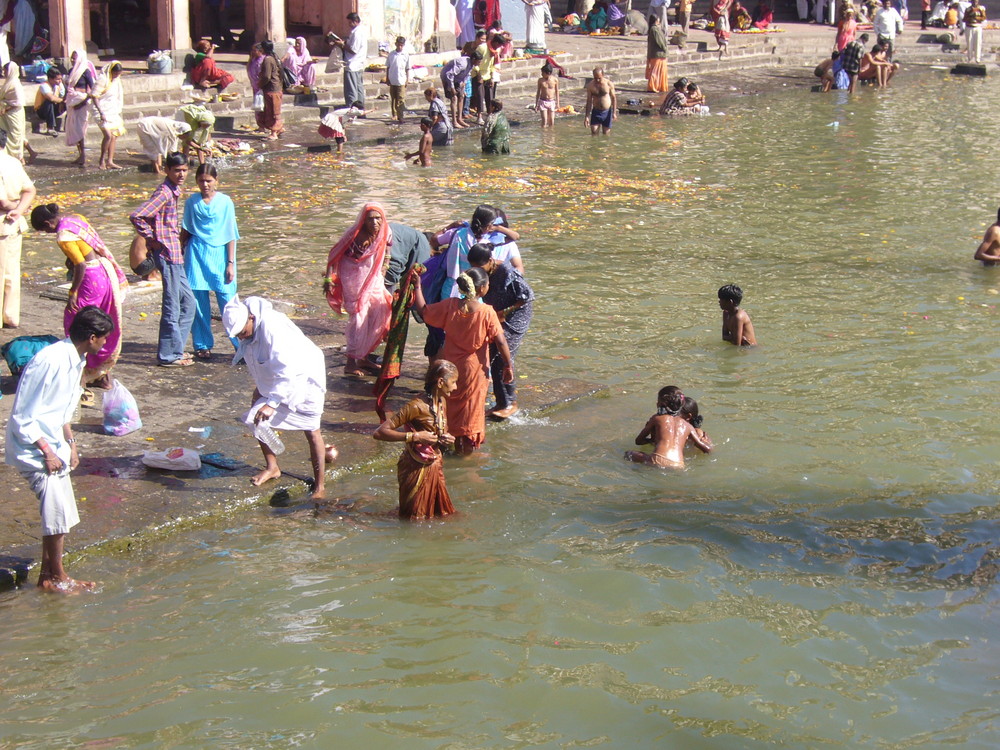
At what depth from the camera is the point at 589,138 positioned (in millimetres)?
22734

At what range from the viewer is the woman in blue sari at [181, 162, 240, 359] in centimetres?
941

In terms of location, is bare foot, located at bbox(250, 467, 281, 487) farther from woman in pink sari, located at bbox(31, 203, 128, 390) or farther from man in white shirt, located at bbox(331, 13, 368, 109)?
man in white shirt, located at bbox(331, 13, 368, 109)

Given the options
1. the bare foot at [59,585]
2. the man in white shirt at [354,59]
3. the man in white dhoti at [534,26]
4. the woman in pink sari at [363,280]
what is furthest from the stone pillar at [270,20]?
the bare foot at [59,585]

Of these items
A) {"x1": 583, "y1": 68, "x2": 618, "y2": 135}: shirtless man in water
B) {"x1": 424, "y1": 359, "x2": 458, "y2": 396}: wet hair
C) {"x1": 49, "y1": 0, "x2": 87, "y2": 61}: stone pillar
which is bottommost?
{"x1": 424, "y1": 359, "x2": 458, "y2": 396}: wet hair

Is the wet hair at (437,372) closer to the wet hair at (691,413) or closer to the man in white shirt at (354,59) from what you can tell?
the wet hair at (691,413)

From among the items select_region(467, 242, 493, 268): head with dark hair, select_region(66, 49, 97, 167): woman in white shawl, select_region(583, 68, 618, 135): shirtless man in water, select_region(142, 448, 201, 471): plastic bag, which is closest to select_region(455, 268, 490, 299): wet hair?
select_region(467, 242, 493, 268): head with dark hair

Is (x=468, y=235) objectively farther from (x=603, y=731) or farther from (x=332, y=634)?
(x=603, y=731)

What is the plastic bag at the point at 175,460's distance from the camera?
770cm

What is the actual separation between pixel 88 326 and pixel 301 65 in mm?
18290

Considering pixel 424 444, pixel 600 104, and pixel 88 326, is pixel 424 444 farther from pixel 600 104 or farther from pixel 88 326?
pixel 600 104

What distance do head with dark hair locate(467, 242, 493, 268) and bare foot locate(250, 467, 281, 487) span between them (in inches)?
80.5

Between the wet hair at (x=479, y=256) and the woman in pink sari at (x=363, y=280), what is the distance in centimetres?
113

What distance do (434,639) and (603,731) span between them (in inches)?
43.5

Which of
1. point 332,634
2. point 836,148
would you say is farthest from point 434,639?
point 836,148
